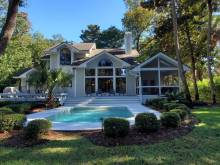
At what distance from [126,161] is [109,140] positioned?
6.67 ft

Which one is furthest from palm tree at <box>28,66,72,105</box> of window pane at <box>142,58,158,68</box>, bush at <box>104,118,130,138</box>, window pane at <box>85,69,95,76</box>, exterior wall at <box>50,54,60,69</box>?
bush at <box>104,118,130,138</box>

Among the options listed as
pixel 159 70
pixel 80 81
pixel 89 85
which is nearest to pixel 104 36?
pixel 89 85

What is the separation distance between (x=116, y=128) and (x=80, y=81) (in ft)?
78.0

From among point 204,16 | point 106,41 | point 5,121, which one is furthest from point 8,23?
point 106,41

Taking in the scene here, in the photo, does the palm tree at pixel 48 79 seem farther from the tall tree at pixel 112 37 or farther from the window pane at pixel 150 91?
the tall tree at pixel 112 37

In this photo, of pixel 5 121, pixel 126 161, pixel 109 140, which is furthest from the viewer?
pixel 5 121

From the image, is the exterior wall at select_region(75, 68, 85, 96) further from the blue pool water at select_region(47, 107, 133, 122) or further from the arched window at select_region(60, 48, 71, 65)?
the blue pool water at select_region(47, 107, 133, 122)

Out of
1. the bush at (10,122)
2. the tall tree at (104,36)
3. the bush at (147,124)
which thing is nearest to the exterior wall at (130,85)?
the bush at (10,122)

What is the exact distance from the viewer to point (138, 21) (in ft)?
166

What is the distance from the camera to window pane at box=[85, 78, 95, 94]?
33.6m

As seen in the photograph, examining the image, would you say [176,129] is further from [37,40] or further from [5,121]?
[37,40]

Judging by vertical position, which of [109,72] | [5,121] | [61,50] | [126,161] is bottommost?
[126,161]

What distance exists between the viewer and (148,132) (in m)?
10.6

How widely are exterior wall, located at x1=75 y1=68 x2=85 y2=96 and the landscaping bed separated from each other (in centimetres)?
2214
